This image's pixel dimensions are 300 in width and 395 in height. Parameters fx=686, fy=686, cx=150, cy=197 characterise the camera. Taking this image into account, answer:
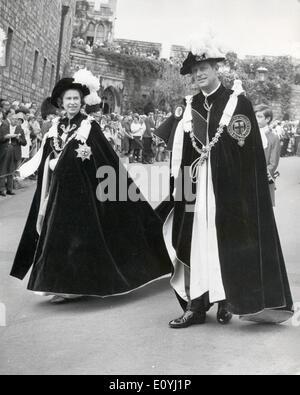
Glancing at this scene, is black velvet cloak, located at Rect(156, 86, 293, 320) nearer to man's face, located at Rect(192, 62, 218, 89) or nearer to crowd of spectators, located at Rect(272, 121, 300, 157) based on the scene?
man's face, located at Rect(192, 62, 218, 89)

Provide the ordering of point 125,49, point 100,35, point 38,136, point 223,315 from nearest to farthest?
point 223,315
point 38,136
point 100,35
point 125,49

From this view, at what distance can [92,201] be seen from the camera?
575 centimetres

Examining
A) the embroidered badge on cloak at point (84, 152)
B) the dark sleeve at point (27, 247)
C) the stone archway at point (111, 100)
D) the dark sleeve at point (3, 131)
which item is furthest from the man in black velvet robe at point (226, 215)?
the stone archway at point (111, 100)

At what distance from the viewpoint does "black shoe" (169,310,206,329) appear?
4984 mm

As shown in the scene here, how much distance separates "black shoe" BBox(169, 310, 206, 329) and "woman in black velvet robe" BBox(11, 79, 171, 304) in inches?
32.7

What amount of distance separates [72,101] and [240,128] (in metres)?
1.66

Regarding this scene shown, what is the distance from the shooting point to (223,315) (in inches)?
200

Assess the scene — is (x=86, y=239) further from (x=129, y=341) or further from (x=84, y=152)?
(x=129, y=341)

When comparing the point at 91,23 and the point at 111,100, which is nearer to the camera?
the point at 91,23

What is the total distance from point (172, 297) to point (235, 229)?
A: 1.41 metres

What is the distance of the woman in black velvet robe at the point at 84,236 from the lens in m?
5.54

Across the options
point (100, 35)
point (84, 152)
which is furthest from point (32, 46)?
point (84, 152)

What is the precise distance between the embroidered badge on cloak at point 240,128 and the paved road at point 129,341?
54.3 inches
